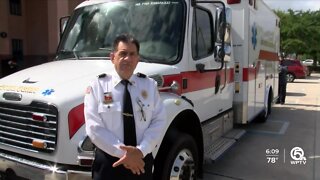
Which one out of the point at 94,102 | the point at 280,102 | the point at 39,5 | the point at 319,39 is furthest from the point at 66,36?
the point at 319,39

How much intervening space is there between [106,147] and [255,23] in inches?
223

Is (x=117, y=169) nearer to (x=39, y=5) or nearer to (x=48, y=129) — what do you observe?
(x=48, y=129)

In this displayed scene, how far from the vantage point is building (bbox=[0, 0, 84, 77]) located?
23.0 m

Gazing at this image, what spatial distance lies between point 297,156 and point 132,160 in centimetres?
519

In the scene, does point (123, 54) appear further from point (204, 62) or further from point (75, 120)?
point (204, 62)

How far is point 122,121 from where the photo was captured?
9.02 ft

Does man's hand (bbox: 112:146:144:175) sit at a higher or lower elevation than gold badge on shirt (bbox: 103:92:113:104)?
lower

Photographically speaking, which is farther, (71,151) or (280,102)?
(280,102)

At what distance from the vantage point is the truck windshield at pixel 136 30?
4.56 metres

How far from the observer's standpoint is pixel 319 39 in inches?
1737

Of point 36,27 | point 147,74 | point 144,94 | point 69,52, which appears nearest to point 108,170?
point 144,94

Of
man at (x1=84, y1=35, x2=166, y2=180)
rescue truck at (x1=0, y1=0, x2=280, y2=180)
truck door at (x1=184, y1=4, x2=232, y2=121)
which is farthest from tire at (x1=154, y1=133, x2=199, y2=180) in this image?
man at (x1=84, y1=35, x2=166, y2=180)

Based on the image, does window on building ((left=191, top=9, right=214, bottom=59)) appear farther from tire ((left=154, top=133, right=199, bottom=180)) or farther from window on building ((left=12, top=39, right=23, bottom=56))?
window on building ((left=12, top=39, right=23, bottom=56))

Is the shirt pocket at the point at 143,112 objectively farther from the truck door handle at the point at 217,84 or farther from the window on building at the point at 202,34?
the truck door handle at the point at 217,84
